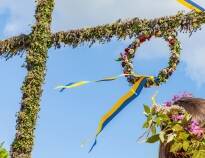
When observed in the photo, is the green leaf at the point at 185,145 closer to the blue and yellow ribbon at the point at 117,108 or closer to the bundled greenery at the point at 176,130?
the bundled greenery at the point at 176,130

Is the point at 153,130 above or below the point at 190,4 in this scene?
above

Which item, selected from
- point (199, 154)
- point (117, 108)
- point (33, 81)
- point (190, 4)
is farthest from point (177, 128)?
point (33, 81)

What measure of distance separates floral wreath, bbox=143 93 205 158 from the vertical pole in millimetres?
14144

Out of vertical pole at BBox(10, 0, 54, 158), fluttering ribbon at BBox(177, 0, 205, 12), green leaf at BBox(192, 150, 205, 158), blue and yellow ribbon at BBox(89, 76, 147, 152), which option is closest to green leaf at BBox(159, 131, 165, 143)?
green leaf at BBox(192, 150, 205, 158)

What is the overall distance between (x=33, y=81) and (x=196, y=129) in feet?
49.2

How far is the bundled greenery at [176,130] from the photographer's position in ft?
9.14

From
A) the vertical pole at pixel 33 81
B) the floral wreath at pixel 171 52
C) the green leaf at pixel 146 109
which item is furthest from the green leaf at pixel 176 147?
the vertical pole at pixel 33 81

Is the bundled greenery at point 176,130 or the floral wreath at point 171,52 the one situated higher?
the bundled greenery at point 176,130

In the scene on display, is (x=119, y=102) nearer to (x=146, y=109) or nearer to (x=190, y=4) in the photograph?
(x=146, y=109)

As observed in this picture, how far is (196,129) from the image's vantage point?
2.81m

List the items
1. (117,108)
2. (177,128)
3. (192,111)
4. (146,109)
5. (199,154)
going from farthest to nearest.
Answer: (117,108) < (146,109) < (177,128) < (199,154) < (192,111)

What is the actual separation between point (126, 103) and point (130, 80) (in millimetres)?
11007

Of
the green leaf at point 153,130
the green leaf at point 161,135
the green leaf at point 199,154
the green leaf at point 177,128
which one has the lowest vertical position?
the green leaf at point 199,154

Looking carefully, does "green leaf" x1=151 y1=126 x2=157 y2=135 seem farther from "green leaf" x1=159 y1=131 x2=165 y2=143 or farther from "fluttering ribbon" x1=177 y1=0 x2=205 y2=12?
"fluttering ribbon" x1=177 y1=0 x2=205 y2=12
